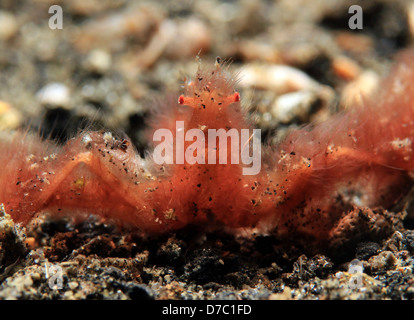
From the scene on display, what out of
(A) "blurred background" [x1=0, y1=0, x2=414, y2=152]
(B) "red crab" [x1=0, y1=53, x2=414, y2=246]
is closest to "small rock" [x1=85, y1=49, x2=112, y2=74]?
(A) "blurred background" [x1=0, y1=0, x2=414, y2=152]

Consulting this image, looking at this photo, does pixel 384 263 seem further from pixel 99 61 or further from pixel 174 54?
pixel 99 61

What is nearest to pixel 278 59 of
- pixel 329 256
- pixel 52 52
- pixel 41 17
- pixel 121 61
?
pixel 121 61

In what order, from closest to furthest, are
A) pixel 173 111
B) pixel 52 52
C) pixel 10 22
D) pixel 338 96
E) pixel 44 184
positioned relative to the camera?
pixel 44 184 < pixel 173 111 < pixel 338 96 < pixel 52 52 < pixel 10 22

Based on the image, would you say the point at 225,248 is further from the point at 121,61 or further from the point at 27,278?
the point at 121,61

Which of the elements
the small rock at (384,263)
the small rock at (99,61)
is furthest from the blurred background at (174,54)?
the small rock at (384,263)

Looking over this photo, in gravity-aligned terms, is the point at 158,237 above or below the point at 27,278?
above

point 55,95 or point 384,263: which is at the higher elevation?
point 55,95

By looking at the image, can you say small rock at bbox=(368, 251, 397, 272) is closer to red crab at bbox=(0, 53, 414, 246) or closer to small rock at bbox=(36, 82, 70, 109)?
red crab at bbox=(0, 53, 414, 246)

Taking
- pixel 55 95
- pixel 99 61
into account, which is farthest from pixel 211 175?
pixel 99 61
